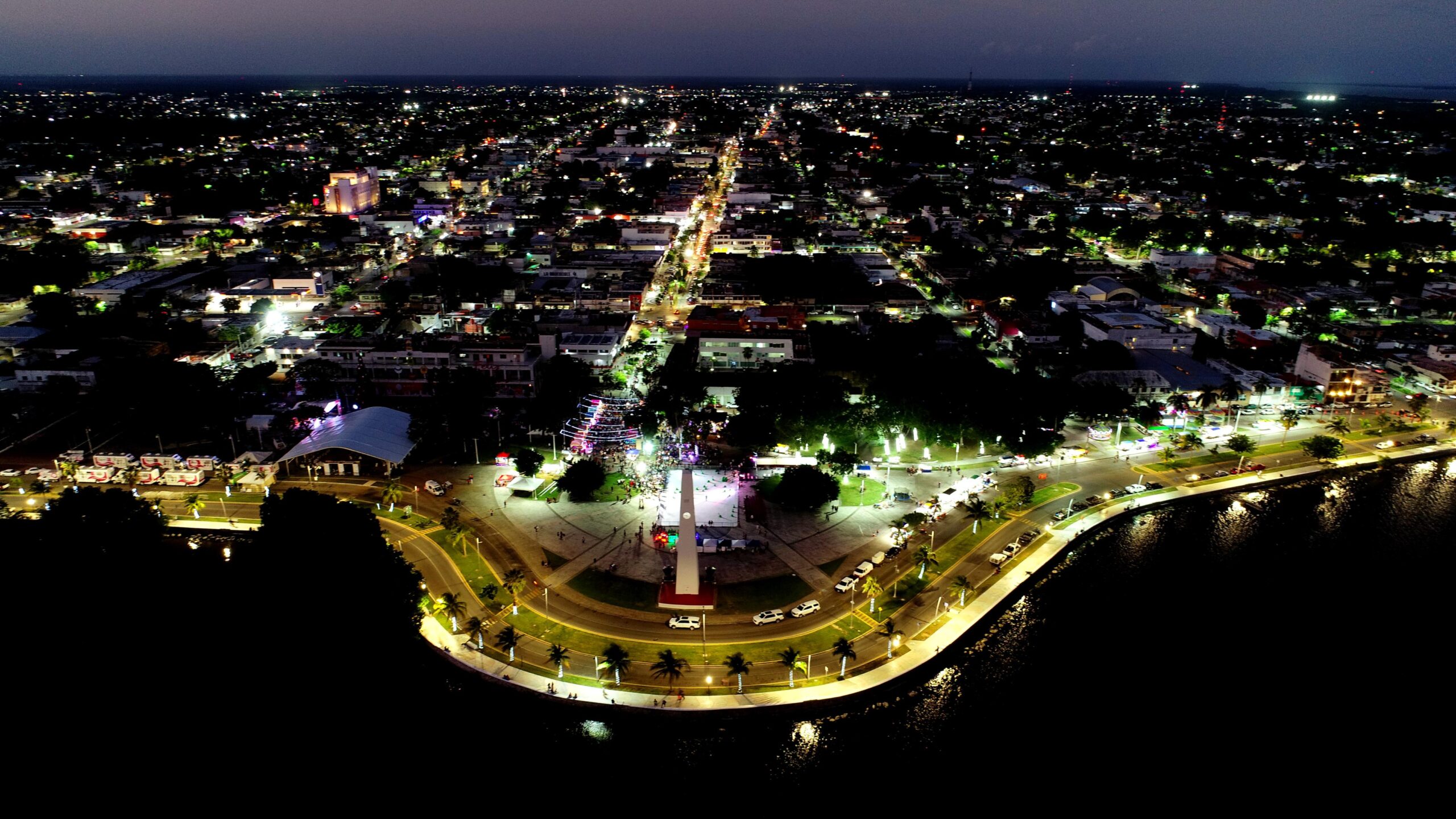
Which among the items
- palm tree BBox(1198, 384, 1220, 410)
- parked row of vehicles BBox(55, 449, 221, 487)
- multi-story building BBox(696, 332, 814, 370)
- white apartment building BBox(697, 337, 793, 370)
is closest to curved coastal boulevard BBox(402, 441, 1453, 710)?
parked row of vehicles BBox(55, 449, 221, 487)

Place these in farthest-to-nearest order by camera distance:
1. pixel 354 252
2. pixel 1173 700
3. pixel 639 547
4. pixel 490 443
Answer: pixel 354 252
pixel 490 443
pixel 639 547
pixel 1173 700

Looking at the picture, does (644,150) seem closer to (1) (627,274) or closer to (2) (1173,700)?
(1) (627,274)

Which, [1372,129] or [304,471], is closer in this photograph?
[304,471]

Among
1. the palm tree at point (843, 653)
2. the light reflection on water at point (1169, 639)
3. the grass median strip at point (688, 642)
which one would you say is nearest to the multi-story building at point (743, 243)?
the light reflection on water at point (1169, 639)

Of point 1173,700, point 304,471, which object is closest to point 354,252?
point 304,471

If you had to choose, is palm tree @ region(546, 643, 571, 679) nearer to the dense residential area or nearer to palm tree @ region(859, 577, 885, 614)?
palm tree @ region(859, 577, 885, 614)

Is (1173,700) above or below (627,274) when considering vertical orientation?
below
